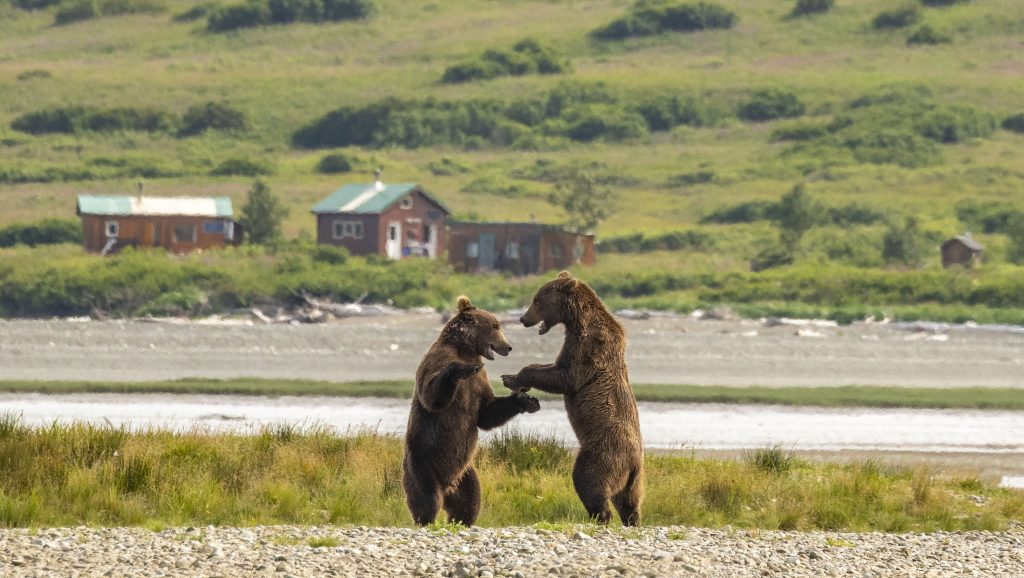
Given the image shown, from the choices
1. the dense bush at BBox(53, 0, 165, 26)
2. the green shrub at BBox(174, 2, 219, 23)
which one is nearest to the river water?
the green shrub at BBox(174, 2, 219, 23)

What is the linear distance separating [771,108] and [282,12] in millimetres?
49800

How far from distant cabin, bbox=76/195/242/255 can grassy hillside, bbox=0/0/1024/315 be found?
227 inches

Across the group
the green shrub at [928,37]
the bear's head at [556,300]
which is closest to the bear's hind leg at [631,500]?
the bear's head at [556,300]

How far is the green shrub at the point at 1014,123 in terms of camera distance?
11131cm

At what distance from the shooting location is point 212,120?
115 m

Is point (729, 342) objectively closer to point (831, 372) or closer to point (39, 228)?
point (831, 372)

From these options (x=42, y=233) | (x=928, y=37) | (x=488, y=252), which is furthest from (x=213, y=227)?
(x=928, y=37)

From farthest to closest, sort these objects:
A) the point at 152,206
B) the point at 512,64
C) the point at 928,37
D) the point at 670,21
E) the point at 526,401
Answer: the point at 670,21 → the point at 928,37 → the point at 512,64 → the point at 152,206 → the point at 526,401

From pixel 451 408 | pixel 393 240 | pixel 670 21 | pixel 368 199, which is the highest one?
pixel 670 21

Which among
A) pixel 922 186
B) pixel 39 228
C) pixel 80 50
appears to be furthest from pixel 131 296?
pixel 80 50

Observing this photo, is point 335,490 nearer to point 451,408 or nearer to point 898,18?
point 451,408

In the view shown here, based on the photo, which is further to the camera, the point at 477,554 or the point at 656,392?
the point at 656,392

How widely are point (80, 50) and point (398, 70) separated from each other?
26.7 metres

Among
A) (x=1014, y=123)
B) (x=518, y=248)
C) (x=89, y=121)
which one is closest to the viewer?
(x=518, y=248)
